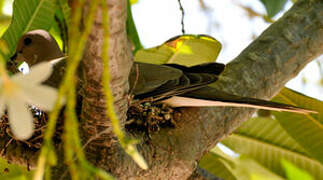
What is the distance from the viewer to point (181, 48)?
2465 millimetres

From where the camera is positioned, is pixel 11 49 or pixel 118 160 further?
pixel 11 49

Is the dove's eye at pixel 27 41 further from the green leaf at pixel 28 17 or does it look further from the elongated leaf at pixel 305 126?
the elongated leaf at pixel 305 126

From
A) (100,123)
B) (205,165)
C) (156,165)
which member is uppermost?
(100,123)

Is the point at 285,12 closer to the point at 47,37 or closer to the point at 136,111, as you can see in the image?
the point at 136,111

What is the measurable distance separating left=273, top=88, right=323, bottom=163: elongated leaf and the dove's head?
132 cm

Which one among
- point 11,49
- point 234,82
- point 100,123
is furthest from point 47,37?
point 100,123

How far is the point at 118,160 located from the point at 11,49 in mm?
1249

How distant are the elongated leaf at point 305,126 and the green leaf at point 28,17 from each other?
138 centimetres

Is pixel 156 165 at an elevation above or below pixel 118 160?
below

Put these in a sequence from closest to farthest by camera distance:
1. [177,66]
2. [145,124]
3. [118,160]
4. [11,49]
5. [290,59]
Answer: [118,160], [145,124], [177,66], [290,59], [11,49]

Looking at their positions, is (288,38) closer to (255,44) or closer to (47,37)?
(255,44)

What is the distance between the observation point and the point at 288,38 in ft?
7.90

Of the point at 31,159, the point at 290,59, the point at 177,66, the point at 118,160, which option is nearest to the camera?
the point at 118,160

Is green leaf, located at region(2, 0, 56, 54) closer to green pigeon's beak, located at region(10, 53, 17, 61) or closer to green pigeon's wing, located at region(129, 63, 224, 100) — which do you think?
green pigeon's beak, located at region(10, 53, 17, 61)
